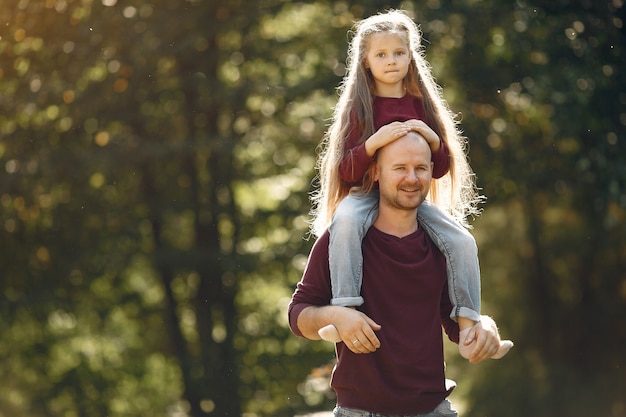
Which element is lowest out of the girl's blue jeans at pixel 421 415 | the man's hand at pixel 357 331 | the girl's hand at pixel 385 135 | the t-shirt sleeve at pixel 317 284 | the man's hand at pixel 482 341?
the girl's blue jeans at pixel 421 415

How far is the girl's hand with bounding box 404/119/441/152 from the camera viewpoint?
2.69 m

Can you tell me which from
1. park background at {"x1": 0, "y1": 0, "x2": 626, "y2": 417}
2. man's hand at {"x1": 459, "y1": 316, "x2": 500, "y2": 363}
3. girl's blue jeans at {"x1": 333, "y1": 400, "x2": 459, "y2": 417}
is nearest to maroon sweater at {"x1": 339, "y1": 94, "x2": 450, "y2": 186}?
man's hand at {"x1": 459, "y1": 316, "x2": 500, "y2": 363}

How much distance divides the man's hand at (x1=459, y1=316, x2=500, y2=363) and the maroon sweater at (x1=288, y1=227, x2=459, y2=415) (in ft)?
0.31

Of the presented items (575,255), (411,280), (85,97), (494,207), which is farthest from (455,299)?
(575,255)

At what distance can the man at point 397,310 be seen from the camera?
2.65m

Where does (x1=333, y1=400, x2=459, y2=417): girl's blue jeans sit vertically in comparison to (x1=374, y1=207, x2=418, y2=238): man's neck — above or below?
below

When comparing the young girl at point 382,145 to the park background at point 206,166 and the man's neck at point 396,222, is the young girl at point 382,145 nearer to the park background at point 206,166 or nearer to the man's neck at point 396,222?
the man's neck at point 396,222

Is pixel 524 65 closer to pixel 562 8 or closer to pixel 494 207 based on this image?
pixel 562 8

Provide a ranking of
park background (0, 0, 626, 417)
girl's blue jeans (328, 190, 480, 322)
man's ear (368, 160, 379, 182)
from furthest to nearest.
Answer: park background (0, 0, 626, 417), man's ear (368, 160, 379, 182), girl's blue jeans (328, 190, 480, 322)

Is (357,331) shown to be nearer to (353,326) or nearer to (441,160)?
(353,326)

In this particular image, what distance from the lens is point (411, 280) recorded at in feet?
8.80

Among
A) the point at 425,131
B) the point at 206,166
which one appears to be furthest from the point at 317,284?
the point at 206,166

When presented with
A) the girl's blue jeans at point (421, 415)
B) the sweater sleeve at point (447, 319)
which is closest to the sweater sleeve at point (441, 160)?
the sweater sleeve at point (447, 319)

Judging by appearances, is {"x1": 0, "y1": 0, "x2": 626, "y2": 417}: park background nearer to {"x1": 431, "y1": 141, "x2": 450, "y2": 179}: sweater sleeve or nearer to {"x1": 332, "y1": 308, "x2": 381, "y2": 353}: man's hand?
{"x1": 431, "y1": 141, "x2": 450, "y2": 179}: sweater sleeve
